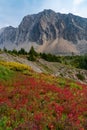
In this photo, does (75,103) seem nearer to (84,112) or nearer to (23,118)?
(84,112)

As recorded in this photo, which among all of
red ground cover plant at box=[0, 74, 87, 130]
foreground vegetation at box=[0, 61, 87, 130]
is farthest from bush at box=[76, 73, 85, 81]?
red ground cover plant at box=[0, 74, 87, 130]

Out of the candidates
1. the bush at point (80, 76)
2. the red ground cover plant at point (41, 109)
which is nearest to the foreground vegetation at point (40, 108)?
the red ground cover plant at point (41, 109)

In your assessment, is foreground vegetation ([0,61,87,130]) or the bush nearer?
foreground vegetation ([0,61,87,130])

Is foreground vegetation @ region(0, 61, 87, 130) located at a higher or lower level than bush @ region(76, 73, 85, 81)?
higher

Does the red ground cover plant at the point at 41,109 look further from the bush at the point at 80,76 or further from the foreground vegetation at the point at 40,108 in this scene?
the bush at the point at 80,76

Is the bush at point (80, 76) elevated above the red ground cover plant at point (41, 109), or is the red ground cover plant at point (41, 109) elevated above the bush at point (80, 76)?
the red ground cover plant at point (41, 109)

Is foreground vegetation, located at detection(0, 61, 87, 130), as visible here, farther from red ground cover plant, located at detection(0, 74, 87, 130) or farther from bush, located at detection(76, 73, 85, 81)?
bush, located at detection(76, 73, 85, 81)

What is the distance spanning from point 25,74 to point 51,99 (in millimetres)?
11822

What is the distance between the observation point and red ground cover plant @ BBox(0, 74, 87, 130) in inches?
507

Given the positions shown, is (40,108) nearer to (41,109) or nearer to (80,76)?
(41,109)

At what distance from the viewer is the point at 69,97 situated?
19.0m

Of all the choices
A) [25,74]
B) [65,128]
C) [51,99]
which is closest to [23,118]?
[65,128]

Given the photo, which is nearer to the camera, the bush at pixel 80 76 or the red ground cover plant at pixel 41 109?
the red ground cover plant at pixel 41 109

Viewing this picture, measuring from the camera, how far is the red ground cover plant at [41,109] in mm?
12883
